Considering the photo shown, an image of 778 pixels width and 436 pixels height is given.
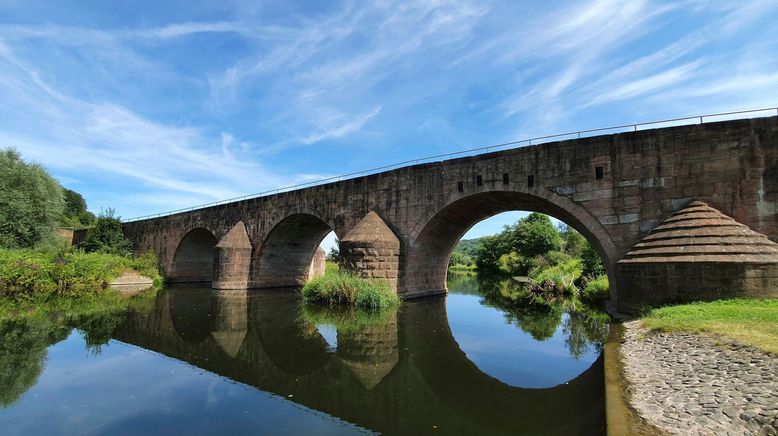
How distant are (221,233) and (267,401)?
24.5 metres

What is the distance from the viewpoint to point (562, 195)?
1391 cm

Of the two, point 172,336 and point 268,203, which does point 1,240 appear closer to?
point 268,203

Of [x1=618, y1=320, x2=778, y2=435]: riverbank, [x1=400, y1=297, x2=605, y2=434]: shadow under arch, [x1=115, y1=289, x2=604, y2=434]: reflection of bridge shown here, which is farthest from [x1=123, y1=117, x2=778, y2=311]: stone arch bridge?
[x1=400, y1=297, x2=605, y2=434]: shadow under arch

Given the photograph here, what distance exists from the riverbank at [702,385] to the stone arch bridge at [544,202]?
419 cm

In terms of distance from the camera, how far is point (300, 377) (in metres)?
7.55

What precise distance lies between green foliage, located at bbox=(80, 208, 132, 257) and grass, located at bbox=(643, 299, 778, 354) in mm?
37923

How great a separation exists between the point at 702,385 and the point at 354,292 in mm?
12527

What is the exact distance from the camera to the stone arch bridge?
11.1 metres

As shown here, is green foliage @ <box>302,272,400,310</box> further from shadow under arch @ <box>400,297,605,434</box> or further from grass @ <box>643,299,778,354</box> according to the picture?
grass @ <box>643,299,778,354</box>

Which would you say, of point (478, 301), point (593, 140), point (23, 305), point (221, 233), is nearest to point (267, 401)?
point (593, 140)

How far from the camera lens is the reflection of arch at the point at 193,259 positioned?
3328 cm

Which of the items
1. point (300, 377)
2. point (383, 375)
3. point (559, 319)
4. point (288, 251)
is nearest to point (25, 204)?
point (288, 251)

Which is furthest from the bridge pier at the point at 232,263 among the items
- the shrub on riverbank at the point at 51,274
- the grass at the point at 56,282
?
→ the shrub on riverbank at the point at 51,274

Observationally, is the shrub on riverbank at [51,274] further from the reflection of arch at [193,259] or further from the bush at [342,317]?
the bush at [342,317]
